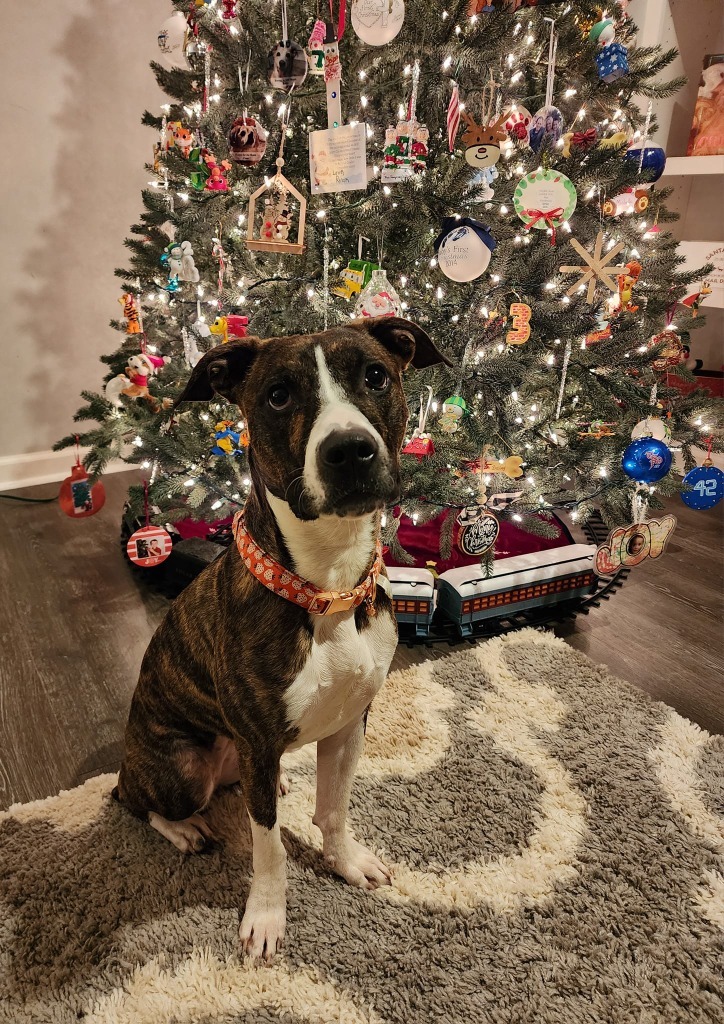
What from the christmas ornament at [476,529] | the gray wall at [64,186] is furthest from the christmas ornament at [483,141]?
the gray wall at [64,186]

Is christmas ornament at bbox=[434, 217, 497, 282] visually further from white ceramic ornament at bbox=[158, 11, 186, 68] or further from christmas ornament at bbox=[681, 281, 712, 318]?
christmas ornament at bbox=[681, 281, 712, 318]

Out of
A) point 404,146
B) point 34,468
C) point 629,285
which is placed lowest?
point 34,468

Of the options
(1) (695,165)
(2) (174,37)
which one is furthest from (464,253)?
(1) (695,165)

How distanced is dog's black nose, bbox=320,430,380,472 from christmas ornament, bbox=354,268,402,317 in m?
1.02

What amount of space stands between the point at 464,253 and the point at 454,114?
0.43 m

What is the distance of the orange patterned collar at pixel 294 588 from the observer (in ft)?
3.27

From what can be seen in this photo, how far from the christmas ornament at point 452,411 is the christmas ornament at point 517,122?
2.70 feet

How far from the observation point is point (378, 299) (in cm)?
178

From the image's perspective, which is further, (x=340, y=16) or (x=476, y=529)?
(x=476, y=529)

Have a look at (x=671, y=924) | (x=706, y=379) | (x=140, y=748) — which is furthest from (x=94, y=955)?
(x=706, y=379)

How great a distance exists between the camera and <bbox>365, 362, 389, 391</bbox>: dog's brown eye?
98 centimetres

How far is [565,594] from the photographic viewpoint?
230 centimetres

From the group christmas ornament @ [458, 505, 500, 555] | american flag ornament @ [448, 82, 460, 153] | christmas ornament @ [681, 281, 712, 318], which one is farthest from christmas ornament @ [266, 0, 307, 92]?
christmas ornament @ [681, 281, 712, 318]

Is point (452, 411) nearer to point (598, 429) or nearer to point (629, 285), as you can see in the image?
point (598, 429)
